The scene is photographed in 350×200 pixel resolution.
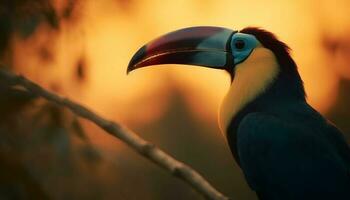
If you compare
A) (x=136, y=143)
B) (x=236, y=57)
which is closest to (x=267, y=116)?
(x=236, y=57)

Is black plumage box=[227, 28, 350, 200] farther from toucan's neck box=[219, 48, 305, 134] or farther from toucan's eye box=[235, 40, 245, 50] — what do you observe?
toucan's eye box=[235, 40, 245, 50]

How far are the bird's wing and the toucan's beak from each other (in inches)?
13.9

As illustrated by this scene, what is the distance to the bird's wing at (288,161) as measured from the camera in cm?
392

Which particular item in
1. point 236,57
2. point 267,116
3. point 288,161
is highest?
point 236,57

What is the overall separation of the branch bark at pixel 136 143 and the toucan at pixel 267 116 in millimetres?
687

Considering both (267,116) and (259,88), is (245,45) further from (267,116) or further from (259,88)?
(267,116)

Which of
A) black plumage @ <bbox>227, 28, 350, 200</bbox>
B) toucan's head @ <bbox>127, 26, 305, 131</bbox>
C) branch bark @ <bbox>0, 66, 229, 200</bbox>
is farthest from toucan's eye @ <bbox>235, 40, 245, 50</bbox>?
branch bark @ <bbox>0, 66, 229, 200</bbox>

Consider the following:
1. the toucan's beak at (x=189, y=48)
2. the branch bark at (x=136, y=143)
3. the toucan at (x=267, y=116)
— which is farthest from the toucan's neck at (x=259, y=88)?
the branch bark at (x=136, y=143)

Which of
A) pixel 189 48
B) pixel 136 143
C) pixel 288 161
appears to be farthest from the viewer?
pixel 189 48

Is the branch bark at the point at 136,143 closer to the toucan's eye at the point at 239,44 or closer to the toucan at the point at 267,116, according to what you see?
the toucan at the point at 267,116

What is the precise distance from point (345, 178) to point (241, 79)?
0.68m

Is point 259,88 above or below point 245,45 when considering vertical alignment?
below

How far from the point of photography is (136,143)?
3346 millimetres

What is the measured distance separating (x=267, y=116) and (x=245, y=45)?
37cm
